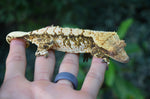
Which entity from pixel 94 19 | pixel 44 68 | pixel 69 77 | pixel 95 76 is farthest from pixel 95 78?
pixel 94 19

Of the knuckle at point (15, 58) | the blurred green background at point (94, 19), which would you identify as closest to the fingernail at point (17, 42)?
the knuckle at point (15, 58)

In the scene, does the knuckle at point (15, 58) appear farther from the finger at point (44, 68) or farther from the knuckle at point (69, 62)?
the knuckle at point (69, 62)

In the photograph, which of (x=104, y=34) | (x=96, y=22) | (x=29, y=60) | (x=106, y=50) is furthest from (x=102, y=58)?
(x=96, y=22)

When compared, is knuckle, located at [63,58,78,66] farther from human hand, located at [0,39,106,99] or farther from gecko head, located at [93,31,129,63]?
gecko head, located at [93,31,129,63]

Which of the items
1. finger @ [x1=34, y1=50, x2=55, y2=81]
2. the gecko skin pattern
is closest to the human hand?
finger @ [x1=34, y1=50, x2=55, y2=81]

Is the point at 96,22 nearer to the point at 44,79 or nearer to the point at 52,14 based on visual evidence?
the point at 52,14
